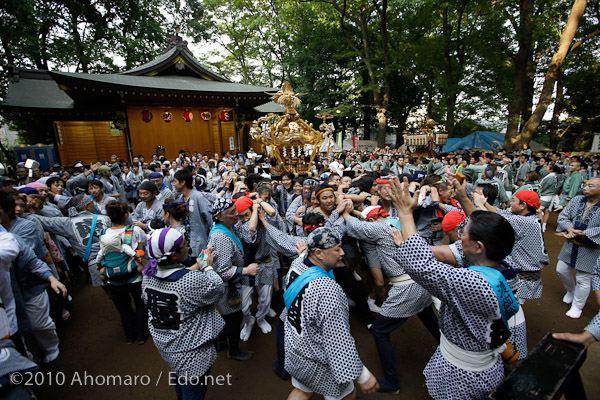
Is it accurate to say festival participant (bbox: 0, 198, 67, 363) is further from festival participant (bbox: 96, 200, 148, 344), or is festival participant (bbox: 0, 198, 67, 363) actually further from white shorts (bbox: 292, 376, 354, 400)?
white shorts (bbox: 292, 376, 354, 400)

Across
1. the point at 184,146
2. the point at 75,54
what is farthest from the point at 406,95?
the point at 75,54

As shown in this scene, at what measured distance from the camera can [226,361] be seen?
338 centimetres

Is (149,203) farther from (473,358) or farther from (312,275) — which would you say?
(473,358)

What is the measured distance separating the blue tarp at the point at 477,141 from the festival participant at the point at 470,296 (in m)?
23.0

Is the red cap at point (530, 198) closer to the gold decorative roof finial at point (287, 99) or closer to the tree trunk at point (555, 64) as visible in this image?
the gold decorative roof finial at point (287, 99)

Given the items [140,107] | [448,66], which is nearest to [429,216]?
[140,107]

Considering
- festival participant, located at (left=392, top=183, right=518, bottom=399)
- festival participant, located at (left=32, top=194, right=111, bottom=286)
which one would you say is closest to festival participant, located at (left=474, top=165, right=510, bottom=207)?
festival participant, located at (left=392, top=183, right=518, bottom=399)

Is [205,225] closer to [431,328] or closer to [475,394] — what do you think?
[431,328]

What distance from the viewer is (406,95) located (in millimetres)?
26969

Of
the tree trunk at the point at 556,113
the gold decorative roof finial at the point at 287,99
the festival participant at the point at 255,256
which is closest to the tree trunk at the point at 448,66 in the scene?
the tree trunk at the point at 556,113

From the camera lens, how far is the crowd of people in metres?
1.71

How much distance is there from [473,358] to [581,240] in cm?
327

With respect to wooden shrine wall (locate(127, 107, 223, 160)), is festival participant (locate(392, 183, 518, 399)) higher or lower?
lower

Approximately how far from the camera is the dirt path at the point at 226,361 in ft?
9.74
